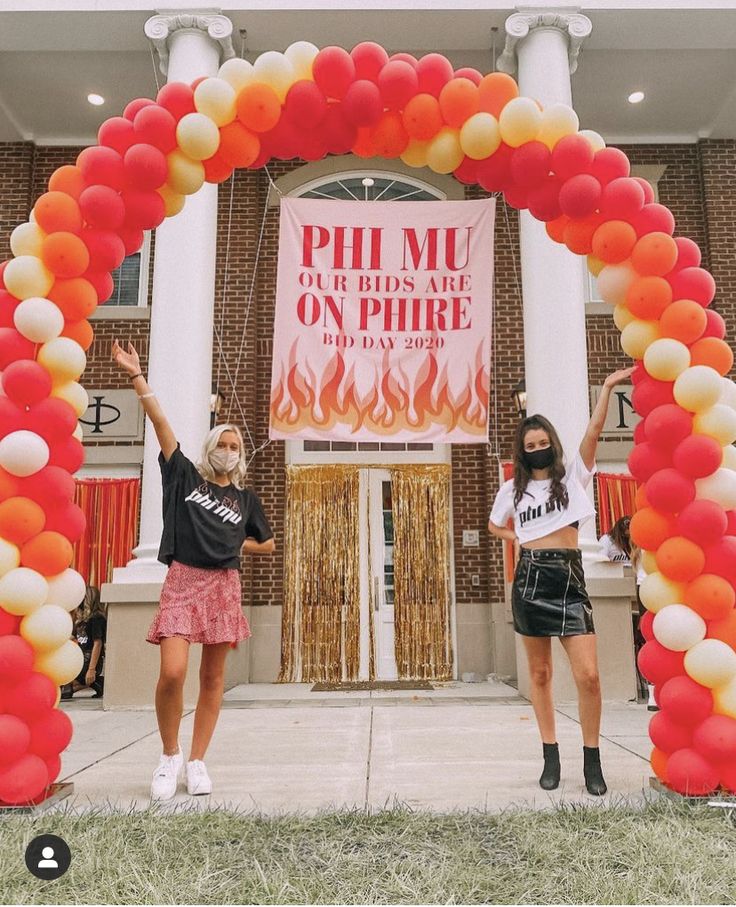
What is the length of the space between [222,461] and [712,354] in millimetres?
2414

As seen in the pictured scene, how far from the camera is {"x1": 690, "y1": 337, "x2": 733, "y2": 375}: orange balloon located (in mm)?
3666

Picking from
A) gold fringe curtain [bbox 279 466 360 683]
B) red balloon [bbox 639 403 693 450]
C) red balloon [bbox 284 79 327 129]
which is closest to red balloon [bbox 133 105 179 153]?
red balloon [bbox 284 79 327 129]

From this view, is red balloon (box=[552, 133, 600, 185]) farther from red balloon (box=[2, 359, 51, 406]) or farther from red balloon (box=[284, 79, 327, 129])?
red balloon (box=[2, 359, 51, 406])

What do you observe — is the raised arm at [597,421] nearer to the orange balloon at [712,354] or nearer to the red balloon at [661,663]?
the orange balloon at [712,354]

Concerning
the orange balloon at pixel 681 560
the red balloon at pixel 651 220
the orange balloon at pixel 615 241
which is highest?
the red balloon at pixel 651 220

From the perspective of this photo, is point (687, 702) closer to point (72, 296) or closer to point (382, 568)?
point (72, 296)

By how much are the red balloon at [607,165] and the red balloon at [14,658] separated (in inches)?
137

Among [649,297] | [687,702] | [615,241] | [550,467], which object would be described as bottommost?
[687,702]

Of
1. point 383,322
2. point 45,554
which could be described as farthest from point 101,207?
point 383,322

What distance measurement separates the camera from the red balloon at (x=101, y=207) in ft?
12.3

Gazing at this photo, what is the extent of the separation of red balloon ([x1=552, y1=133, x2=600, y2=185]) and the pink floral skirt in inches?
103

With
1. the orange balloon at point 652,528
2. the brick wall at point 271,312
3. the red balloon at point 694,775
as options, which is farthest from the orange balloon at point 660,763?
the brick wall at point 271,312

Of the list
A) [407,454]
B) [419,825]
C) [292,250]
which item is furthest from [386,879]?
[407,454]

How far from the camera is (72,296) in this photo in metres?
3.80
